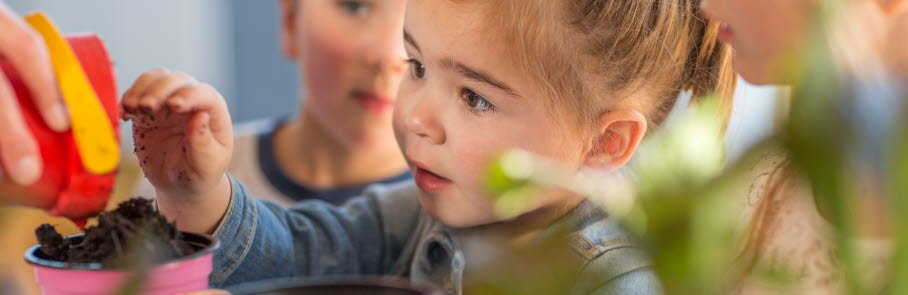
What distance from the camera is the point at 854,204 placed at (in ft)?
1.07

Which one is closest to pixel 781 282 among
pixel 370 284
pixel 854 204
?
pixel 854 204

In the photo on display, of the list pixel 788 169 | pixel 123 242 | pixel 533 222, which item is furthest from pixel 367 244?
pixel 788 169

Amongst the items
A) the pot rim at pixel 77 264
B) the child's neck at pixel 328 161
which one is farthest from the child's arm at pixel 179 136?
the child's neck at pixel 328 161

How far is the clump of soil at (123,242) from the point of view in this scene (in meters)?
0.45

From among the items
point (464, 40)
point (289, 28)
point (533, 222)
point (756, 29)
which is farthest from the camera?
point (289, 28)

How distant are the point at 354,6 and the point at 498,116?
0.41m

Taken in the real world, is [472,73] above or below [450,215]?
above

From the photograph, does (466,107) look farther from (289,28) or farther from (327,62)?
(289,28)

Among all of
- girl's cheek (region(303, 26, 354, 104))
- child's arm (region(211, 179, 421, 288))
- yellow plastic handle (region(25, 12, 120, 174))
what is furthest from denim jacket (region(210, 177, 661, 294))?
girl's cheek (region(303, 26, 354, 104))

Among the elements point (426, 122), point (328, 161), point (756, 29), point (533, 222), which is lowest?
point (328, 161)

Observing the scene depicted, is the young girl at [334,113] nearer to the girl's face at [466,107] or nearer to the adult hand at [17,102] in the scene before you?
the girl's face at [466,107]

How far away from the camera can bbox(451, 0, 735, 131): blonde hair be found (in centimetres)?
66

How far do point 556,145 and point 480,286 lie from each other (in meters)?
0.30

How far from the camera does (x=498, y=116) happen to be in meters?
0.66
